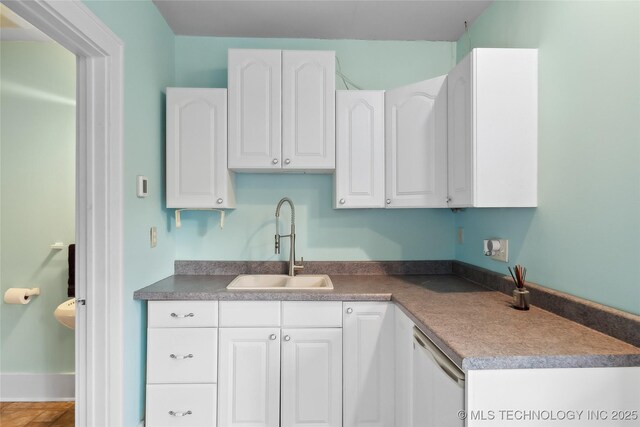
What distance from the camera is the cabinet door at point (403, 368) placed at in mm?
1468

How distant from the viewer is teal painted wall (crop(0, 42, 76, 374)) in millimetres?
2338

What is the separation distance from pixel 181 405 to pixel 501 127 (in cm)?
206

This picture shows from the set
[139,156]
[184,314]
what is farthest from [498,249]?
[139,156]

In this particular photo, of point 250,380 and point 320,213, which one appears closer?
point 250,380

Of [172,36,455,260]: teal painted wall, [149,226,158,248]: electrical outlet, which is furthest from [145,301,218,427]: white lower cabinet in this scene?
[172,36,455,260]: teal painted wall

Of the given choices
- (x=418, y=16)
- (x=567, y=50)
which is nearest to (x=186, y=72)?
(x=418, y=16)

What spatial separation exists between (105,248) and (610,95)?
2.06 meters

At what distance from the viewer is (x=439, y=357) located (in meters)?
1.13

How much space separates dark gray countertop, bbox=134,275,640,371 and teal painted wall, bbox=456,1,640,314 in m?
0.19

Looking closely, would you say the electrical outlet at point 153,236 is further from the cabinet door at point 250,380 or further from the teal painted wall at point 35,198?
the teal painted wall at point 35,198

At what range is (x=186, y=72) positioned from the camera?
7.57 feet

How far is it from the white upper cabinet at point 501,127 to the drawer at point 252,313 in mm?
1095

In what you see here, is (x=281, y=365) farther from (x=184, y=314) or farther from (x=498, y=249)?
(x=498, y=249)

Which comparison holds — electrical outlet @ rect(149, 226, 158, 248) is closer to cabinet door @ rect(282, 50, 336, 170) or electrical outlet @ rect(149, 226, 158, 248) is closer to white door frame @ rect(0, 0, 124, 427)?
white door frame @ rect(0, 0, 124, 427)
